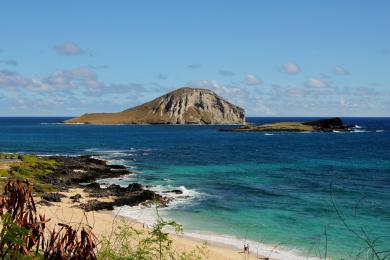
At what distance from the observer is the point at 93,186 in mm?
54906

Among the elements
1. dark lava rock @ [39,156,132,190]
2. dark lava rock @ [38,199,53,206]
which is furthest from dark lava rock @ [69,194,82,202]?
dark lava rock @ [39,156,132,190]

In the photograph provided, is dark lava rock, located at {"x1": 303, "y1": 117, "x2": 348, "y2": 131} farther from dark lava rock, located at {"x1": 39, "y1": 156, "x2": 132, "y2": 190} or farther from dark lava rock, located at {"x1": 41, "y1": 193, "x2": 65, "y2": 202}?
dark lava rock, located at {"x1": 41, "y1": 193, "x2": 65, "y2": 202}

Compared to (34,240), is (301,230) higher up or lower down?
lower down

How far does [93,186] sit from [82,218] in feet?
169

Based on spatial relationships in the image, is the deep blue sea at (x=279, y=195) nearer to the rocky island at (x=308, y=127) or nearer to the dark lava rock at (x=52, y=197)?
the dark lava rock at (x=52, y=197)

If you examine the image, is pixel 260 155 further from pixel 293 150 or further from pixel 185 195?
pixel 185 195

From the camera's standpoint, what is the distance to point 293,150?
10488cm

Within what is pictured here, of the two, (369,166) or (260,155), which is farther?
(260,155)

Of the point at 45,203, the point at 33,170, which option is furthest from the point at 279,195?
the point at 33,170

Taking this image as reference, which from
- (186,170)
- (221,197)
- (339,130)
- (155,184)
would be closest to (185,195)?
(221,197)

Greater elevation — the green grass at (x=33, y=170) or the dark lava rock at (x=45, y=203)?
the green grass at (x=33, y=170)

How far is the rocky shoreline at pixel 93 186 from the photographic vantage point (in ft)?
147

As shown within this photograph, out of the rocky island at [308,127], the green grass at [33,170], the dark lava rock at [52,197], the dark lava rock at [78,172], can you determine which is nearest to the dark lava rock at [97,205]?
the dark lava rock at [52,197]

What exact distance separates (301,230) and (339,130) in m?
159
